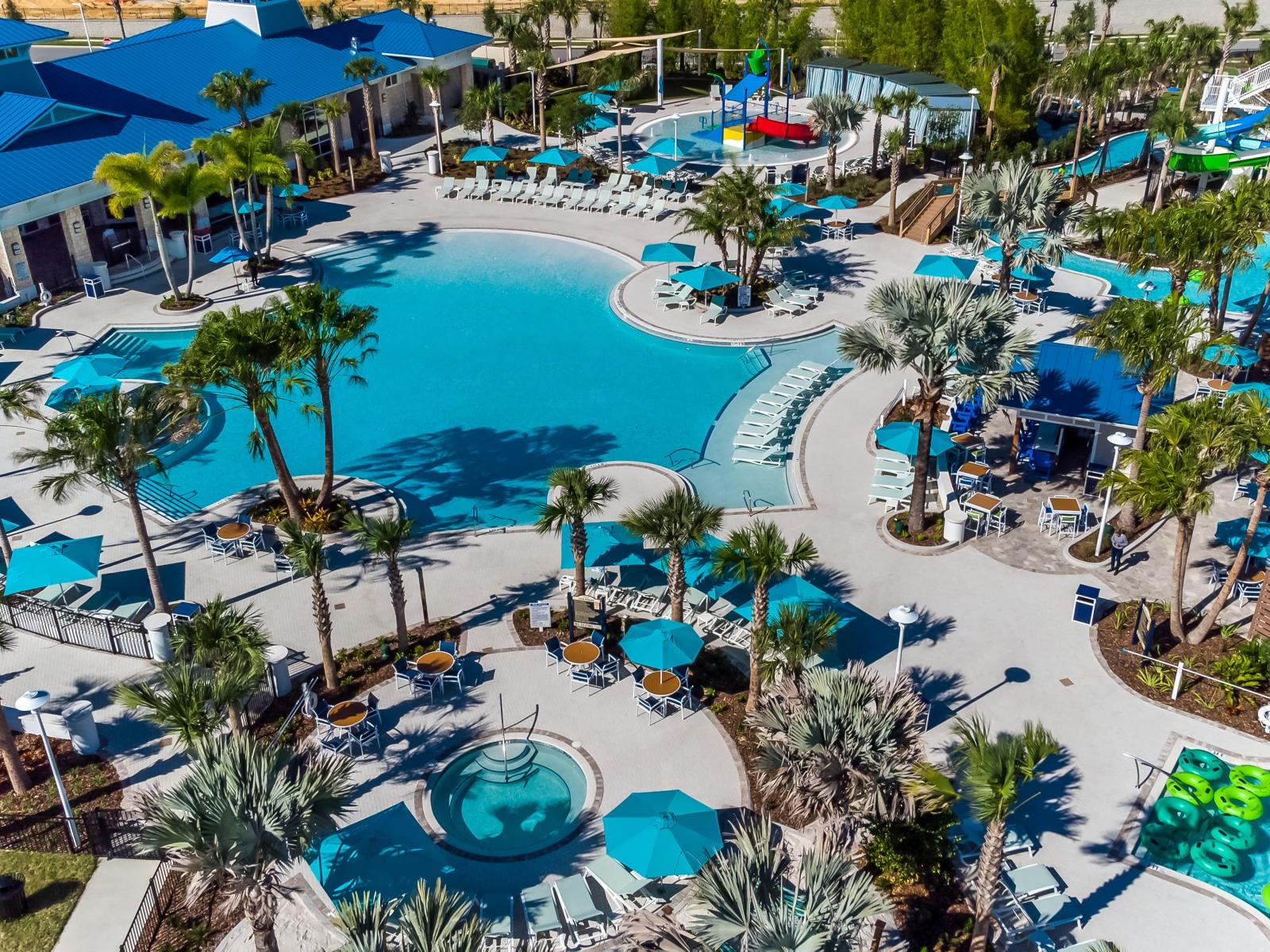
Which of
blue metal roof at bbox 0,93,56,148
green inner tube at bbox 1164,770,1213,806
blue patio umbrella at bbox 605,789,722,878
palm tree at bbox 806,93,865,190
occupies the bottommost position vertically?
green inner tube at bbox 1164,770,1213,806

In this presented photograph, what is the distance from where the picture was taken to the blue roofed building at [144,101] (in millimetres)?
41875

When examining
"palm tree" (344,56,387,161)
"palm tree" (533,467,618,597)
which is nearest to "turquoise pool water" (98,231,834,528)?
"palm tree" (533,467,618,597)

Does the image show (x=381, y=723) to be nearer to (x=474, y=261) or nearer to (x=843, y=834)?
(x=843, y=834)

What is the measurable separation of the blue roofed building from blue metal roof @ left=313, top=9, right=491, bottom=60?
0.09 m

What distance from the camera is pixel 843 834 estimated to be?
55.7 ft

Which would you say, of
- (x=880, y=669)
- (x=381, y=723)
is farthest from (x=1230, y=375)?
(x=381, y=723)

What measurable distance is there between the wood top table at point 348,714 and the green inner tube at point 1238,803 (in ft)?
51.1

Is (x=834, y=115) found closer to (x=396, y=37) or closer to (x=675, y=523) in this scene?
(x=396, y=37)

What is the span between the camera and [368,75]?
2144 inches

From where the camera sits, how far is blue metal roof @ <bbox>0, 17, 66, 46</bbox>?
44094 millimetres

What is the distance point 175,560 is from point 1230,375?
3014cm

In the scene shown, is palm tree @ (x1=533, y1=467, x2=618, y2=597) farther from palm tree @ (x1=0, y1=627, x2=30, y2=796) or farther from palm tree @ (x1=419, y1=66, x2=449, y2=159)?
palm tree @ (x1=419, y1=66, x2=449, y2=159)

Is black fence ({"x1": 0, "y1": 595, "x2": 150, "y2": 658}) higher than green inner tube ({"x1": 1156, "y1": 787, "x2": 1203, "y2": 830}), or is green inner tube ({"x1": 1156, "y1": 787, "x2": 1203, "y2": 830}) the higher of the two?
black fence ({"x1": 0, "y1": 595, "x2": 150, "y2": 658})

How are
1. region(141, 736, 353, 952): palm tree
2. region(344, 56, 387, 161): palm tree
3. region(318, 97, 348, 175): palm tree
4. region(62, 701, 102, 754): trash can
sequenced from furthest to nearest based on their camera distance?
region(344, 56, 387, 161): palm tree
region(318, 97, 348, 175): palm tree
region(62, 701, 102, 754): trash can
region(141, 736, 353, 952): palm tree
